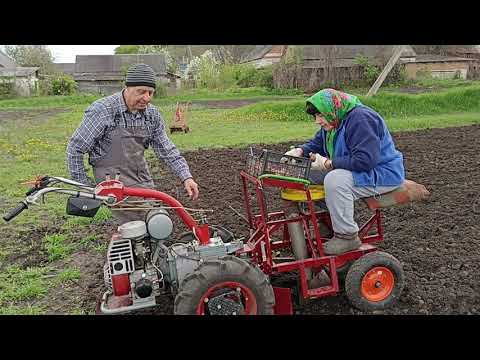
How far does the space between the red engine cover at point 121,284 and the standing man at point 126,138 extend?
72 centimetres

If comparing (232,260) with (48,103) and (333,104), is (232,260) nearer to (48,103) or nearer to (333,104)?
(333,104)

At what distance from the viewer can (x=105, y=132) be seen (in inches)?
156

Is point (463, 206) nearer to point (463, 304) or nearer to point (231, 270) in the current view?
point (463, 304)

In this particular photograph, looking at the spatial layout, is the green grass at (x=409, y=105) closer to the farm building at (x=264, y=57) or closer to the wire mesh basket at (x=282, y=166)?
the wire mesh basket at (x=282, y=166)

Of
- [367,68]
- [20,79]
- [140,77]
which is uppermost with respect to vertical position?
[20,79]

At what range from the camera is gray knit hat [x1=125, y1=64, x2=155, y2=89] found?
378 centimetres

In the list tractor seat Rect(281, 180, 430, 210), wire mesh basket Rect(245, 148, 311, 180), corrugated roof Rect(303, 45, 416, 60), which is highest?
corrugated roof Rect(303, 45, 416, 60)

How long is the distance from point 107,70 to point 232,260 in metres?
46.8

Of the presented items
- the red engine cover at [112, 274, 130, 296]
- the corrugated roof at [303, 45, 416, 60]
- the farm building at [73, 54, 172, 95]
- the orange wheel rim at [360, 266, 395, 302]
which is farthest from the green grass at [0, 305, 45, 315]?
the farm building at [73, 54, 172, 95]

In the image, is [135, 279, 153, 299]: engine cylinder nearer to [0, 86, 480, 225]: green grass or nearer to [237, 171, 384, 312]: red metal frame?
[237, 171, 384, 312]: red metal frame

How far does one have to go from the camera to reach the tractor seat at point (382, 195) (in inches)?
146

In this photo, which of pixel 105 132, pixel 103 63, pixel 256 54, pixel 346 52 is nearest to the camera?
pixel 105 132

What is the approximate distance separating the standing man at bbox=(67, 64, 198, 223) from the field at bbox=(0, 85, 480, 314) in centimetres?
107

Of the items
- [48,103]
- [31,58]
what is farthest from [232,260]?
[31,58]
